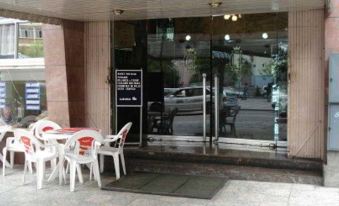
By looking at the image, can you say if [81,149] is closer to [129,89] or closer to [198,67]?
[129,89]

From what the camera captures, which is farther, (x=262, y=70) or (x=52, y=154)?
(x=262, y=70)

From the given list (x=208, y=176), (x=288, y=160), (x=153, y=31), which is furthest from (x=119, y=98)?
(x=288, y=160)

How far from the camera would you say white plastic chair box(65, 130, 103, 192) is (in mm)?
7000

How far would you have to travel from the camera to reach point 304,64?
7.80 meters

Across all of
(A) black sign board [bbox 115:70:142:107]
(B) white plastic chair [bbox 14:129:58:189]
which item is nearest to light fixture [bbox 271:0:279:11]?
(A) black sign board [bbox 115:70:142:107]

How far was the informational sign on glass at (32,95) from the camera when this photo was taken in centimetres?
970

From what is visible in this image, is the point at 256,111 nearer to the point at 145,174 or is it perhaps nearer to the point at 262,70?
the point at 262,70

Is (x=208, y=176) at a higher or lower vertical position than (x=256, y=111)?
lower

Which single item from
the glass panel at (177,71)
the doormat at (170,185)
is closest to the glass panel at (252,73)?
the glass panel at (177,71)

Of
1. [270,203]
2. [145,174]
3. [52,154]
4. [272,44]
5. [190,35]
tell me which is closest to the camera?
[270,203]

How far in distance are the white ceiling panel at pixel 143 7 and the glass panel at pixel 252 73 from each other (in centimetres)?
101

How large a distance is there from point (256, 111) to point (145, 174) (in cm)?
271

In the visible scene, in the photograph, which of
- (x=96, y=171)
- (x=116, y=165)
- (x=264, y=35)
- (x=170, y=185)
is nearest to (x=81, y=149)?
(x=96, y=171)

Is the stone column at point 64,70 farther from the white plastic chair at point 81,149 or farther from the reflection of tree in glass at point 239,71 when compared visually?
the reflection of tree in glass at point 239,71
